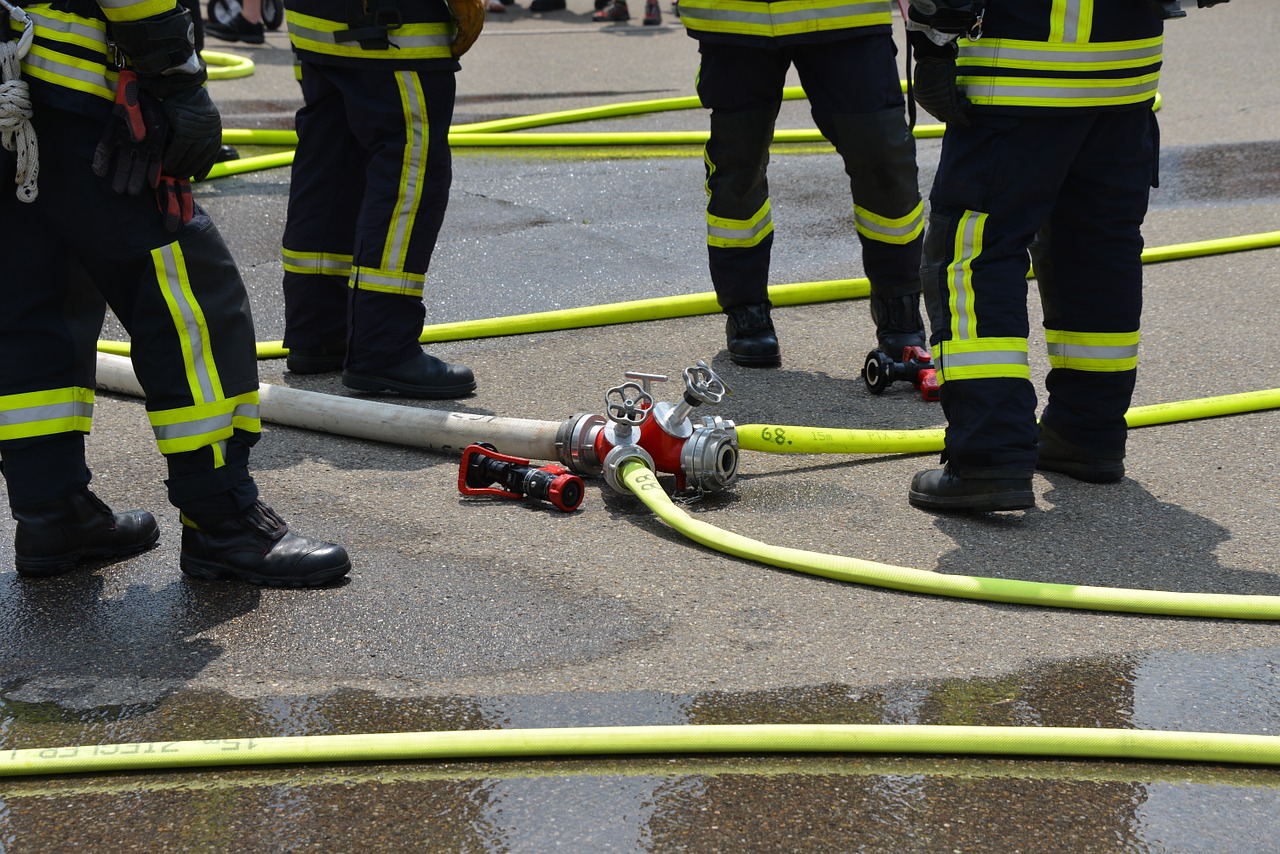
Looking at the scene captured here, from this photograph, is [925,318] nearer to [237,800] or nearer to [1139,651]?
[1139,651]

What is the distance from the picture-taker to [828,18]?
4453 millimetres

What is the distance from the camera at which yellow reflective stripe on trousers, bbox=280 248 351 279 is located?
4770 millimetres

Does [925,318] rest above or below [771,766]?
above

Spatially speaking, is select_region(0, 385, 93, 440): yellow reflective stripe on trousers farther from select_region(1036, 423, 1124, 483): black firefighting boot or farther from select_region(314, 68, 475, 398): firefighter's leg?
select_region(1036, 423, 1124, 483): black firefighting boot

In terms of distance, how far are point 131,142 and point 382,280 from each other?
1.62 meters

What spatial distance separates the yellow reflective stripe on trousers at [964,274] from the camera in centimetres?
356

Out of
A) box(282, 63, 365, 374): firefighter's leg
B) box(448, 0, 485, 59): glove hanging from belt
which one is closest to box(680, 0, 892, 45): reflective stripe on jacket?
box(448, 0, 485, 59): glove hanging from belt

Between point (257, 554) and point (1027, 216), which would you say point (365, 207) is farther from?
point (1027, 216)

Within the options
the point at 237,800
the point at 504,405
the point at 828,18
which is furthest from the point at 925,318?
the point at 237,800

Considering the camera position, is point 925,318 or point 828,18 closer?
point 828,18

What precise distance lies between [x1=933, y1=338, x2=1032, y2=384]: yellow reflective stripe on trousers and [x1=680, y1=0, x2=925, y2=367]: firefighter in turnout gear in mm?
1133

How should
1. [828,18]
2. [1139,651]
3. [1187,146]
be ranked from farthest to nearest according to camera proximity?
1. [1187,146]
2. [828,18]
3. [1139,651]

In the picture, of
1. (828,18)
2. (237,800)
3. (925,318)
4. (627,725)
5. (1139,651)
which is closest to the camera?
(237,800)

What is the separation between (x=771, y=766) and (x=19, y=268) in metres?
1.94
